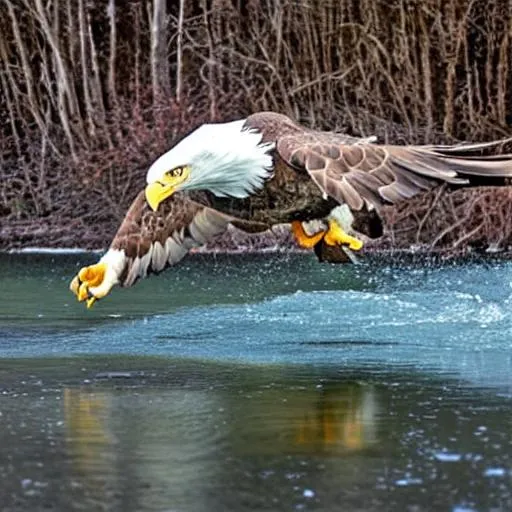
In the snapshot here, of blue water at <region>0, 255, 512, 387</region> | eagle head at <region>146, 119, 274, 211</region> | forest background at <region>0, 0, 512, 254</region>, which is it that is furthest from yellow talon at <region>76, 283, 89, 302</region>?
forest background at <region>0, 0, 512, 254</region>

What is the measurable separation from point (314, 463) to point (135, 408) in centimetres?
186

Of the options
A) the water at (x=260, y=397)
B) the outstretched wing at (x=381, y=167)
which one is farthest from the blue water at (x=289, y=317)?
the outstretched wing at (x=381, y=167)

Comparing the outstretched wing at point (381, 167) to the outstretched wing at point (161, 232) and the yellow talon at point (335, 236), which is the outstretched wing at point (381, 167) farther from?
the outstretched wing at point (161, 232)

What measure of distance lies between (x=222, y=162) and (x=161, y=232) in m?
0.88

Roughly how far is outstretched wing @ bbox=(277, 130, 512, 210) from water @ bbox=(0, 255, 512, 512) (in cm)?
106

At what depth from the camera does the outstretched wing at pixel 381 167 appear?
9.79 m

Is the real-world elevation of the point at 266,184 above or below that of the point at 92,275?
above

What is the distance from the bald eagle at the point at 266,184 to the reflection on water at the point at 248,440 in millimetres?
726

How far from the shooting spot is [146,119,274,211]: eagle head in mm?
10453

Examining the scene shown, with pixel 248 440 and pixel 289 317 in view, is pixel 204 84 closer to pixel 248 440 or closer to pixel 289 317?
pixel 289 317

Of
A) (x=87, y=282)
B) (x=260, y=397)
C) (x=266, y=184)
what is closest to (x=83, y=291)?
(x=87, y=282)

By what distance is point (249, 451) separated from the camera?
7.97 meters

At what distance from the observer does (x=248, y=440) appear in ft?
27.1

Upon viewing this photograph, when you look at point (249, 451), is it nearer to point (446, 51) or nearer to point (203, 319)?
point (203, 319)
